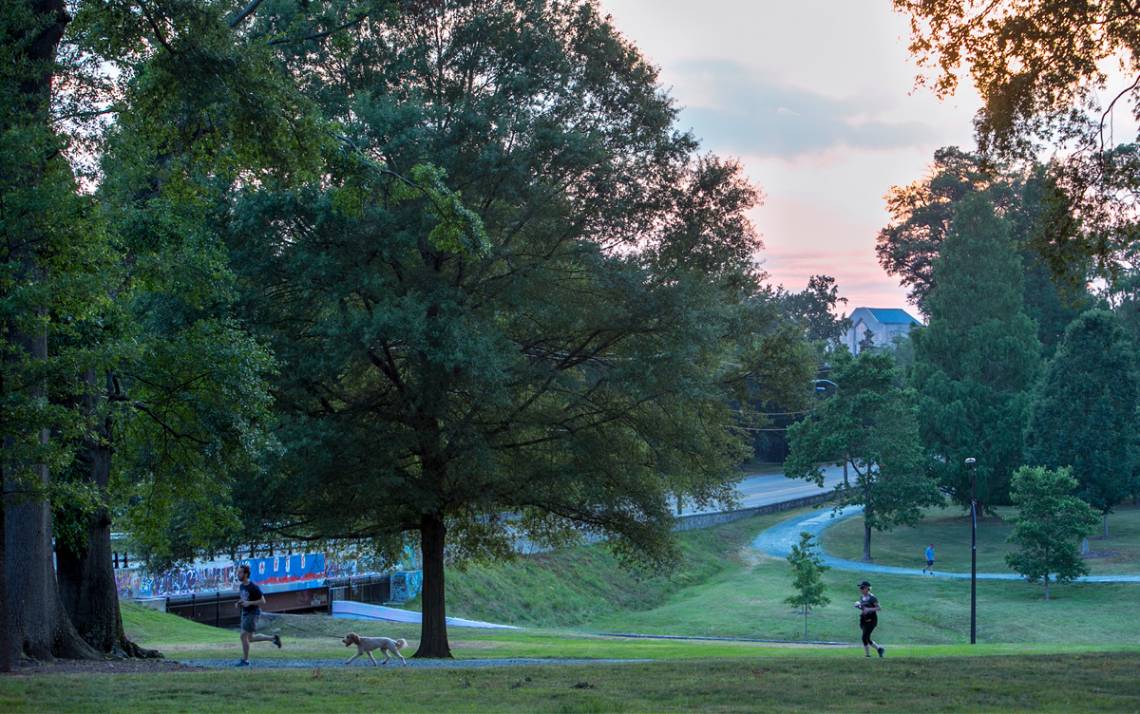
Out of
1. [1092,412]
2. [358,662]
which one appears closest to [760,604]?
[1092,412]

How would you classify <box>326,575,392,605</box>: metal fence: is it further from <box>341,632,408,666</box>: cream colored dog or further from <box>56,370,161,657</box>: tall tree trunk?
<box>56,370,161,657</box>: tall tree trunk

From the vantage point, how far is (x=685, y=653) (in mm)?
24922

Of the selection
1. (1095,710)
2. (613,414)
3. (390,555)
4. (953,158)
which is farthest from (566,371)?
(953,158)

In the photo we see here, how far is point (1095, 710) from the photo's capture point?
9.53m

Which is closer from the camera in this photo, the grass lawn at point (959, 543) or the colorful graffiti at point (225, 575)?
the colorful graffiti at point (225, 575)

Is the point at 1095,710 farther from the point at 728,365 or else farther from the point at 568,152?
the point at 728,365

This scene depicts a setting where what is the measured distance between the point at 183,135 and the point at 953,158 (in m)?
80.0

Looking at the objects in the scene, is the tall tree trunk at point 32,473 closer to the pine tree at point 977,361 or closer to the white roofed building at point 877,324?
the pine tree at point 977,361

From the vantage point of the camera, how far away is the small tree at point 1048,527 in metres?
47.1

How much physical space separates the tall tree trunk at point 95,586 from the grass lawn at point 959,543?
139ft

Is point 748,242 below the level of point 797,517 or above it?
above

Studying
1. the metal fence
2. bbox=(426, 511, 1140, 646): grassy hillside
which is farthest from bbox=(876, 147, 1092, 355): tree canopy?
the metal fence

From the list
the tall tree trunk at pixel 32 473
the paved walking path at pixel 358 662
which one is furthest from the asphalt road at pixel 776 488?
the tall tree trunk at pixel 32 473

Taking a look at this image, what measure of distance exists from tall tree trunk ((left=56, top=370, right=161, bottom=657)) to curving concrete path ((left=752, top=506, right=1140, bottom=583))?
42.2 metres
